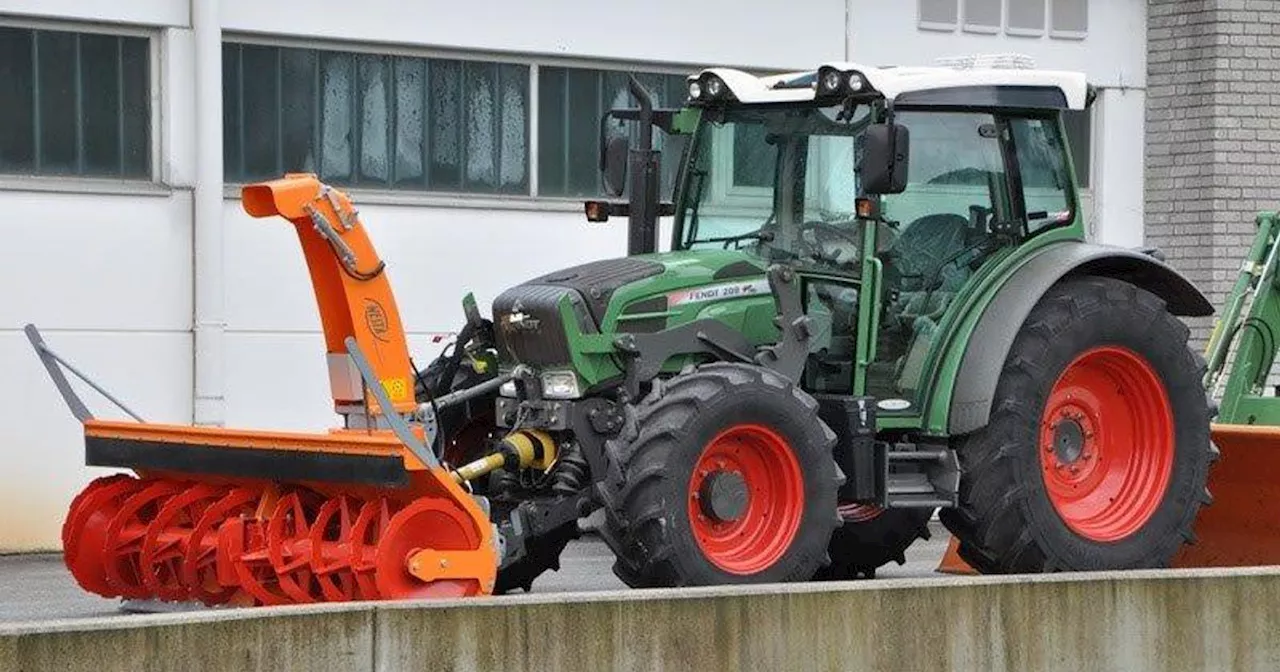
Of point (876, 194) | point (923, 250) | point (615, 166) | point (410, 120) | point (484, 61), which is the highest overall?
point (484, 61)

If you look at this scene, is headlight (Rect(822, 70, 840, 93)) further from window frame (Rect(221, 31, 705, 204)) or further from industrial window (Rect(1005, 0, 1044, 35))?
industrial window (Rect(1005, 0, 1044, 35))

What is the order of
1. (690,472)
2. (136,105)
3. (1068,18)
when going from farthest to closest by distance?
(1068,18), (136,105), (690,472)

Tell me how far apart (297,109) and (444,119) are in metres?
1.14

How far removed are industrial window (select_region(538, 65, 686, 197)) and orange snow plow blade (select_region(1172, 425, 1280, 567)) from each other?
6306 millimetres

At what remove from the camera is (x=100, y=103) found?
17.2 m

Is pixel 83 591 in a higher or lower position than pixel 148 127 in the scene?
lower

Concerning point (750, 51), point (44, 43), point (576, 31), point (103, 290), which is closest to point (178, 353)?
point (103, 290)

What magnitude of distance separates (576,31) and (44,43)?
3.93m

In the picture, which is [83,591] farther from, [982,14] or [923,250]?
[982,14]

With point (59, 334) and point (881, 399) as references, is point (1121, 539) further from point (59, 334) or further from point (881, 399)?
point (59, 334)

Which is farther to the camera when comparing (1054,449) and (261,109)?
(261,109)

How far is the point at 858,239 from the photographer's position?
1199 cm

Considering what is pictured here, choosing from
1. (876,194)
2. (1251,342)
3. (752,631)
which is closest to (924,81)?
(876,194)

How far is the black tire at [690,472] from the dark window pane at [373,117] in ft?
24.2
